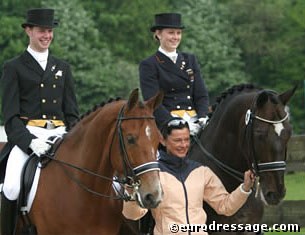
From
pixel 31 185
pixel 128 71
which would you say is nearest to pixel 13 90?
pixel 31 185

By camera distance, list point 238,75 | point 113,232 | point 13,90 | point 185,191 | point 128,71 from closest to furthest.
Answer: point 185,191 → point 113,232 → point 13,90 → point 128,71 → point 238,75

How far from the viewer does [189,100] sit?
30.0 ft

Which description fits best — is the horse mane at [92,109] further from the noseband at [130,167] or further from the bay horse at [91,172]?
the noseband at [130,167]

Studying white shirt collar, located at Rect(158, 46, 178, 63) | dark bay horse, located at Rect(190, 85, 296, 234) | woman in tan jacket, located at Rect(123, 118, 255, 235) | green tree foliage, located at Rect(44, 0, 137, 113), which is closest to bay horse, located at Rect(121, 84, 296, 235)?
dark bay horse, located at Rect(190, 85, 296, 234)

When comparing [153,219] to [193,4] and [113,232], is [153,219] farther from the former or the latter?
[193,4]

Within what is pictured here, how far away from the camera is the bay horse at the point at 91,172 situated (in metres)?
7.50

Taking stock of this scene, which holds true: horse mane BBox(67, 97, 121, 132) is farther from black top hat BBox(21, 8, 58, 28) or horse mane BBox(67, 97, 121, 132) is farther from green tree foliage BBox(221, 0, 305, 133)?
green tree foliage BBox(221, 0, 305, 133)

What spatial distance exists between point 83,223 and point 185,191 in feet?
3.21

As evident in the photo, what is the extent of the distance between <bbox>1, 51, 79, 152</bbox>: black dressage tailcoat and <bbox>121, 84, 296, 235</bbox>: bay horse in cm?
121

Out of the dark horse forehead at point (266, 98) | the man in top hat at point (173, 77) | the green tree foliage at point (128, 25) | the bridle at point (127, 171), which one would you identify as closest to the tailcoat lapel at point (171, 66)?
the man in top hat at point (173, 77)

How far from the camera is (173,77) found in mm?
9117

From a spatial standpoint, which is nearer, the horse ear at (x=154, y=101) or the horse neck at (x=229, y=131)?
the horse ear at (x=154, y=101)

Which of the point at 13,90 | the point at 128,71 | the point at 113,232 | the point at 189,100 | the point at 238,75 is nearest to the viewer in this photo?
the point at 113,232

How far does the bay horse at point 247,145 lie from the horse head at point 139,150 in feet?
2.86
